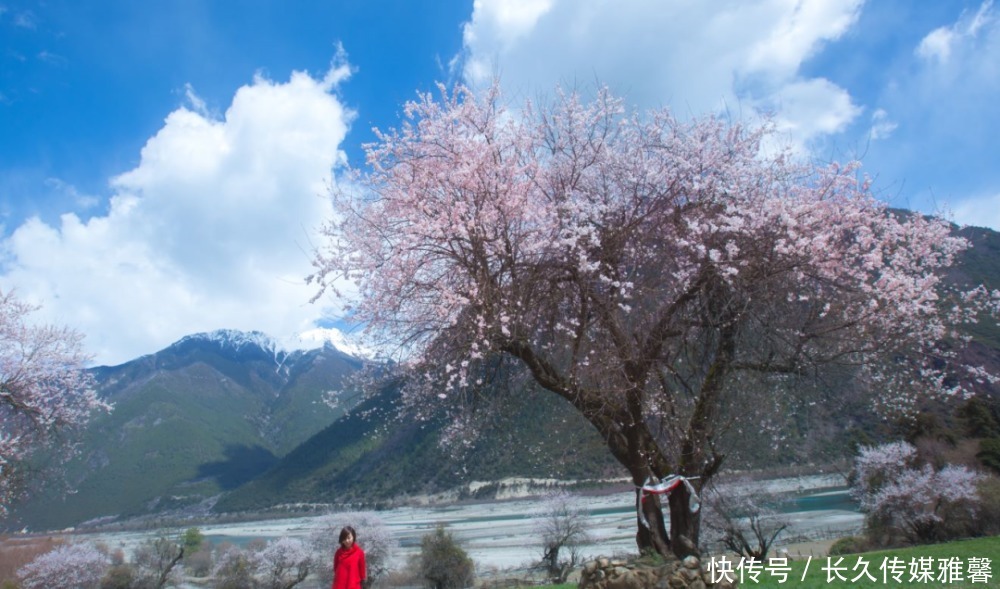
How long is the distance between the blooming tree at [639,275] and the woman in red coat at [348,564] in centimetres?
217

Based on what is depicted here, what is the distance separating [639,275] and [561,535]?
31447 millimetres

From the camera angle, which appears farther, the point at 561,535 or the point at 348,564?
the point at 561,535

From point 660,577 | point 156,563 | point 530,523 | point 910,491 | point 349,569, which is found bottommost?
point 530,523

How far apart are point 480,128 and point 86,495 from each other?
18554 cm

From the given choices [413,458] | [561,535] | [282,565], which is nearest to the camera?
[561,535]

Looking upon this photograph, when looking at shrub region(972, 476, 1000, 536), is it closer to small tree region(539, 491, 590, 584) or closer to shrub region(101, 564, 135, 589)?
small tree region(539, 491, 590, 584)

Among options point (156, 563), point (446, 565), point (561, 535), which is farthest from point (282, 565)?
point (561, 535)

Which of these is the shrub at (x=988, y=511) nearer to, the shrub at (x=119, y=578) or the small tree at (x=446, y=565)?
the small tree at (x=446, y=565)

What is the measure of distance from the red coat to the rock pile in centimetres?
268

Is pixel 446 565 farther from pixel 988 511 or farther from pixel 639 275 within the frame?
pixel 639 275

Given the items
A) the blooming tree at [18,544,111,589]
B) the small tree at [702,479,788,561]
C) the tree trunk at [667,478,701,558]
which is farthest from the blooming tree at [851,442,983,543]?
the blooming tree at [18,544,111,589]

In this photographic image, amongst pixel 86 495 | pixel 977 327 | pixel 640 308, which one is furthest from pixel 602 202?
pixel 86 495

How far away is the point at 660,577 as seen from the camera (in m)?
6.84

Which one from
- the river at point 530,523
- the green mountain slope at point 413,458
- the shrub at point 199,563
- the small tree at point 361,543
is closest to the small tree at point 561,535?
the river at point 530,523
